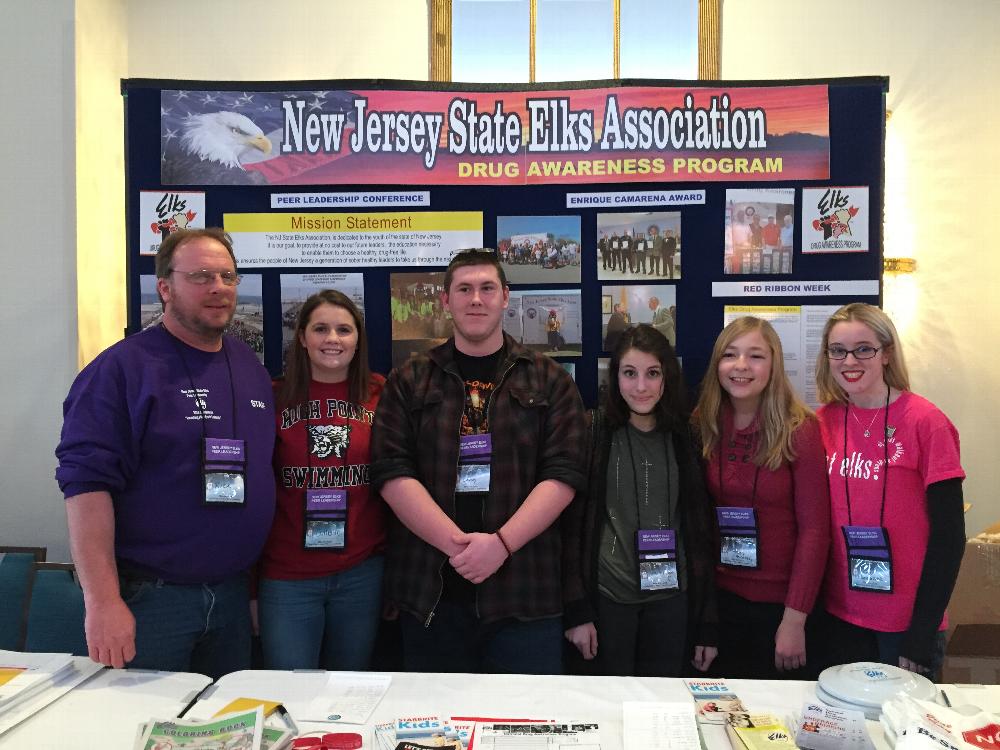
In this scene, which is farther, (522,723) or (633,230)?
(633,230)

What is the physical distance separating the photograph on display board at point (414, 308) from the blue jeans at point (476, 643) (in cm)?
107

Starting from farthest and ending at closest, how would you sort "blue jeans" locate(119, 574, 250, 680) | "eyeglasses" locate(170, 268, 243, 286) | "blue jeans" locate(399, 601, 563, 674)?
"blue jeans" locate(399, 601, 563, 674)
"eyeglasses" locate(170, 268, 243, 286)
"blue jeans" locate(119, 574, 250, 680)

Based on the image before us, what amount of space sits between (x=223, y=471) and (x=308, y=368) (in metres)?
0.48

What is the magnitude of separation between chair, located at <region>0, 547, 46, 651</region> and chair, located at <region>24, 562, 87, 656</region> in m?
0.07

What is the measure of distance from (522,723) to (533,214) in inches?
73.8

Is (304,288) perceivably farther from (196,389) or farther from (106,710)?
(106,710)

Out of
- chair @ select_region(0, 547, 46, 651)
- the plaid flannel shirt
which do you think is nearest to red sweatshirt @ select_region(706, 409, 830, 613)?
the plaid flannel shirt

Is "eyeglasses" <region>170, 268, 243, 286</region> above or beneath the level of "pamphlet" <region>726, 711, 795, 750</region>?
above

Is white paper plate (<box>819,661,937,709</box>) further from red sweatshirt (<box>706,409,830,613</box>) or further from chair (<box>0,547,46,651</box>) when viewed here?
chair (<box>0,547,46,651</box>)

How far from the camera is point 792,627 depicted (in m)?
1.99

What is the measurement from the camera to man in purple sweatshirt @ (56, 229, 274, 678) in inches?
66.2

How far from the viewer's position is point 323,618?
2070 millimetres

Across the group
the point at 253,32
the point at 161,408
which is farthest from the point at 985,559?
the point at 253,32

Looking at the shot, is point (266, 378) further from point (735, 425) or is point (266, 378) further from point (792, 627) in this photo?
point (792, 627)
